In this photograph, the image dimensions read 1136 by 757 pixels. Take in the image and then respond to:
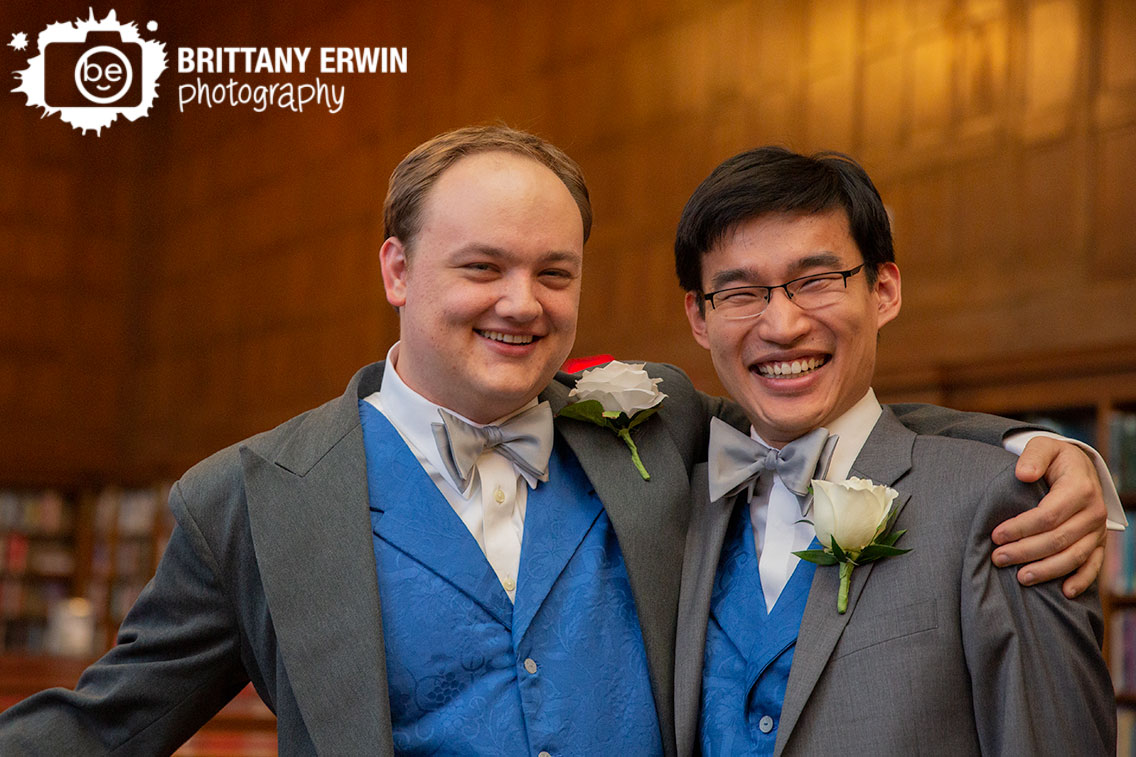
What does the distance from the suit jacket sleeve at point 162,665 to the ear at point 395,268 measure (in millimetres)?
530

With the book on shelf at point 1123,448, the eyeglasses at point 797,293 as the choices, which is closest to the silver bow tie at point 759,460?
the eyeglasses at point 797,293

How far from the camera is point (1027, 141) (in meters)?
5.61

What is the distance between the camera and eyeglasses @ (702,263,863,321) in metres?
2.02

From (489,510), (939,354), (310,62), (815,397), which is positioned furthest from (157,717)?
(310,62)

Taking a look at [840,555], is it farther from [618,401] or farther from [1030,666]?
Result: [618,401]

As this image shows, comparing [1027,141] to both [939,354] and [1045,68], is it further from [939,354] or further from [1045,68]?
[939,354]

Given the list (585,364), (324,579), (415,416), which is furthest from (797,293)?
(324,579)

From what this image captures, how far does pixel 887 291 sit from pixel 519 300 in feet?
2.23

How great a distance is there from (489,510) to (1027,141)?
14.4 feet

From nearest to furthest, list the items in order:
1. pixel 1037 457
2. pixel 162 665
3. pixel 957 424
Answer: pixel 1037 457 < pixel 162 665 < pixel 957 424

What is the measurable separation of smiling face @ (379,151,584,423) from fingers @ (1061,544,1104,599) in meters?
0.92

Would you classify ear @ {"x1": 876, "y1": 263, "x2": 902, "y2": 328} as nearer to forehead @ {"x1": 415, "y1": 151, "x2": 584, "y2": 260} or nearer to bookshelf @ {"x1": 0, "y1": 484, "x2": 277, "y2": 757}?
forehead @ {"x1": 415, "y1": 151, "x2": 584, "y2": 260}

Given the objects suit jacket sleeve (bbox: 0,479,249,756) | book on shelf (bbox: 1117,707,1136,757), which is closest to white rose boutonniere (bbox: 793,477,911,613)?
suit jacket sleeve (bbox: 0,479,249,756)

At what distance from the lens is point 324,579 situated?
193cm
